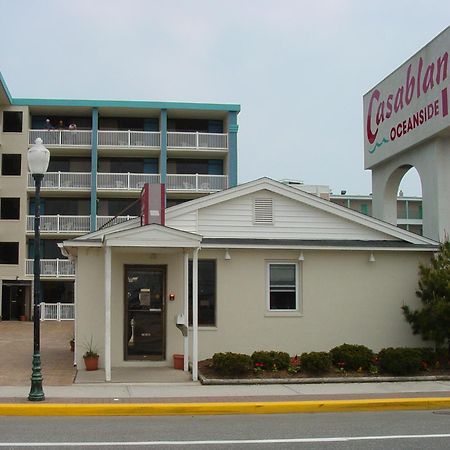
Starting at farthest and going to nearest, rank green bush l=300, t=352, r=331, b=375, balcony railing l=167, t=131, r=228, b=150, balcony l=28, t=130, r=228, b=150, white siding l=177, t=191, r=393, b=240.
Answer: balcony railing l=167, t=131, r=228, b=150 < balcony l=28, t=130, r=228, b=150 < white siding l=177, t=191, r=393, b=240 < green bush l=300, t=352, r=331, b=375

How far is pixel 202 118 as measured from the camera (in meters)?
50.2

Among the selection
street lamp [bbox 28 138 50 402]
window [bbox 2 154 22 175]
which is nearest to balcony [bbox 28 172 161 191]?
window [bbox 2 154 22 175]

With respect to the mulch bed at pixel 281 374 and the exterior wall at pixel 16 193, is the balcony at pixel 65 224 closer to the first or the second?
the exterior wall at pixel 16 193

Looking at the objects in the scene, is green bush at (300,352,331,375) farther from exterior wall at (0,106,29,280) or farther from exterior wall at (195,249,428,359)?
exterior wall at (0,106,29,280)

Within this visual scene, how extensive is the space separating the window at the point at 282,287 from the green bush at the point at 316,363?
2.33 meters

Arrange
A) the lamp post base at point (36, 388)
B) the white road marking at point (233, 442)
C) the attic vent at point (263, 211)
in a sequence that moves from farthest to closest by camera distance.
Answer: the attic vent at point (263, 211) → the lamp post base at point (36, 388) → the white road marking at point (233, 442)

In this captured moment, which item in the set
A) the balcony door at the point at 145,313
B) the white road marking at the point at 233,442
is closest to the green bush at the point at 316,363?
the balcony door at the point at 145,313

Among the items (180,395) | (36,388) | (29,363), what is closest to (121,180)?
(29,363)

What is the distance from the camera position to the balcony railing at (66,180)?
45.8 meters

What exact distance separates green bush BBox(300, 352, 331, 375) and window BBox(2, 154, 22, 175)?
117 ft

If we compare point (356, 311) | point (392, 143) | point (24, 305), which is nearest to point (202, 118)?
point (24, 305)

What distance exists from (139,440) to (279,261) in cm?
847

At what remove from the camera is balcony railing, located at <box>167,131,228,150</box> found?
157 ft

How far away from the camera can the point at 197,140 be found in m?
47.8
